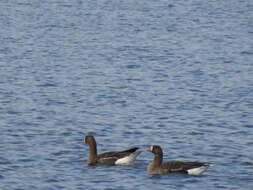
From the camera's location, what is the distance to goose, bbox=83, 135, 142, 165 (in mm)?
30969

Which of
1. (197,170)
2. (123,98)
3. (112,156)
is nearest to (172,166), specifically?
(197,170)

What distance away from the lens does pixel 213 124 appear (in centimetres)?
3791

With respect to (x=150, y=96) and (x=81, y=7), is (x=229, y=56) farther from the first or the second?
(x=81, y=7)

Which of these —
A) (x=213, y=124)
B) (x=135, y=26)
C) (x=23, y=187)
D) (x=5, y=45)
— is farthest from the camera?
(x=135, y=26)

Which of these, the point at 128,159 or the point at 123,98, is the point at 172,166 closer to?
the point at 128,159

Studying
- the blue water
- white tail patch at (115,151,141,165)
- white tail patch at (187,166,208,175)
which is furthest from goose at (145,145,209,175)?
white tail patch at (115,151,141,165)

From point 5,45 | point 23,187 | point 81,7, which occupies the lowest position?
point 23,187

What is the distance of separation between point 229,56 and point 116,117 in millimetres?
22040

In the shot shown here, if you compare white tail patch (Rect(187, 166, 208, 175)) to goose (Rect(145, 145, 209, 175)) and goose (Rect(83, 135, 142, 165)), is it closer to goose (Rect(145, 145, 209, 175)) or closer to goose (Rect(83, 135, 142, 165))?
goose (Rect(145, 145, 209, 175))

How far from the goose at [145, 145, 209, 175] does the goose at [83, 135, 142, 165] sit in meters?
0.86

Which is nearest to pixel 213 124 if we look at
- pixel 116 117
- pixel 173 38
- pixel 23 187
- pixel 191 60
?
pixel 116 117

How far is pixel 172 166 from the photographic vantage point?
98.3 feet

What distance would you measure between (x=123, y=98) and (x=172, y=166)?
46.3ft

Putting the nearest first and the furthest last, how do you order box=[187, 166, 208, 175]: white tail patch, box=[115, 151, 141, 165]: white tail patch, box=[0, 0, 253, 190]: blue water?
box=[187, 166, 208, 175]: white tail patch, box=[0, 0, 253, 190]: blue water, box=[115, 151, 141, 165]: white tail patch
